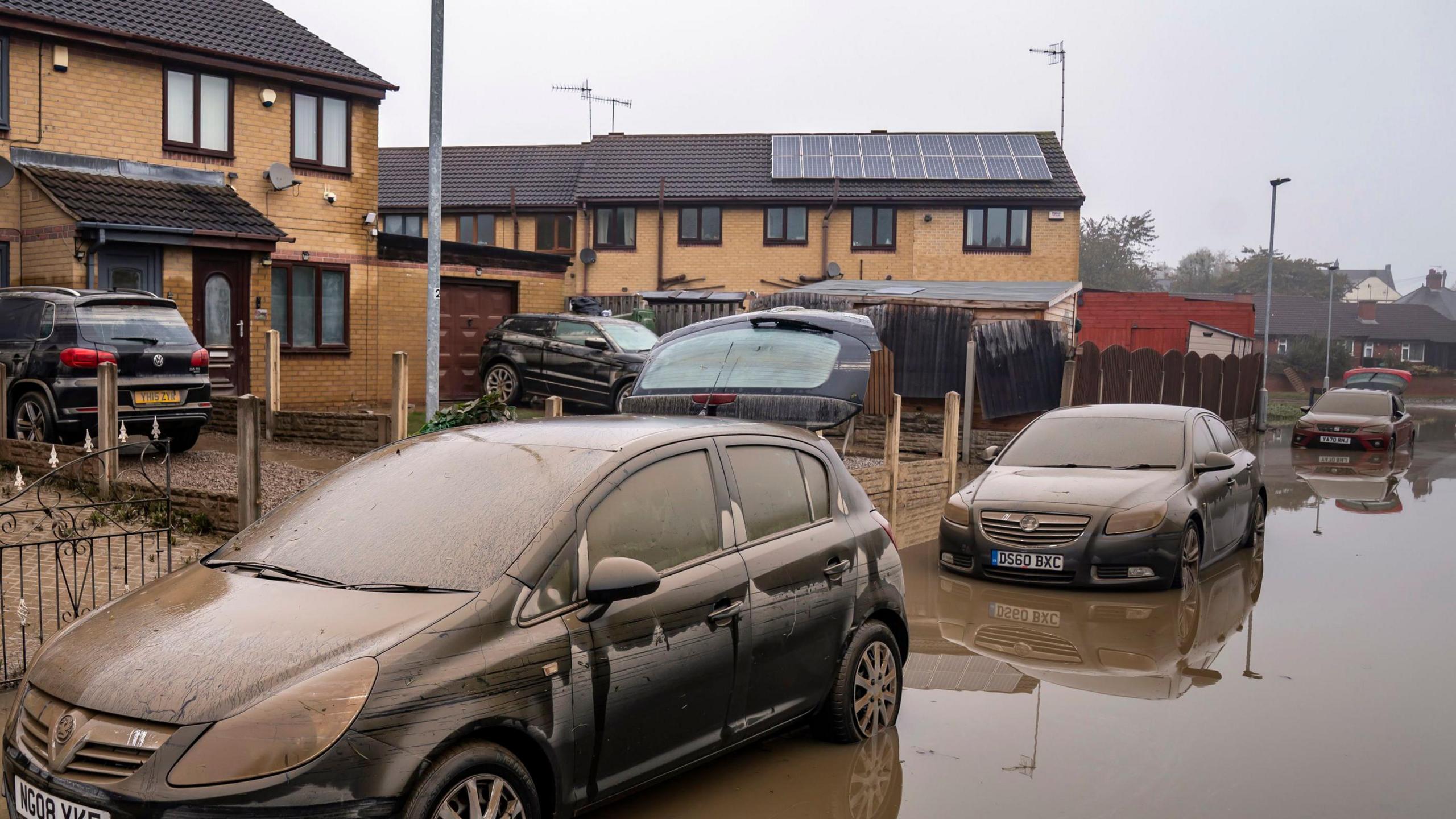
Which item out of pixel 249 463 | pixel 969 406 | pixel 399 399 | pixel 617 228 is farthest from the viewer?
pixel 617 228

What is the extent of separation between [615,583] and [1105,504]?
629 cm

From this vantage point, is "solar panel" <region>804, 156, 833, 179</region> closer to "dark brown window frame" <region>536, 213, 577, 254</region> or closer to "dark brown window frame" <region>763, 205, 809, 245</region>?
"dark brown window frame" <region>763, 205, 809, 245</region>

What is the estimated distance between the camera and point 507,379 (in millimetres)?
21000

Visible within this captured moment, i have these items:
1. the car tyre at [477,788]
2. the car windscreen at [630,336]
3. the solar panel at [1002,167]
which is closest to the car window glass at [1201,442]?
the car tyre at [477,788]

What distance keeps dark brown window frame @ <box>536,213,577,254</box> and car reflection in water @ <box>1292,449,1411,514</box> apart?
20.9m

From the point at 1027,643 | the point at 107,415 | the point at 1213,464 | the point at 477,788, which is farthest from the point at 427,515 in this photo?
the point at 1213,464

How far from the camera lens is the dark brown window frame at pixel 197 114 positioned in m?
19.0

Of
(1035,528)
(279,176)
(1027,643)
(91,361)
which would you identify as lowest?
(1027,643)

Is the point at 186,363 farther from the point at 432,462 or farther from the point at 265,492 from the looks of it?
the point at 432,462

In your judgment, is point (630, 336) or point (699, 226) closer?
point (630, 336)

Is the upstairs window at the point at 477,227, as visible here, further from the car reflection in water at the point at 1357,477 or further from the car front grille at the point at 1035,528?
the car front grille at the point at 1035,528

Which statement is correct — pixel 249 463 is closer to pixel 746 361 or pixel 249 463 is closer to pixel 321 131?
pixel 746 361

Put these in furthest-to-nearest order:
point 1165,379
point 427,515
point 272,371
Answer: point 1165,379 → point 272,371 → point 427,515

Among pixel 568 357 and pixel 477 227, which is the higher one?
pixel 477 227
